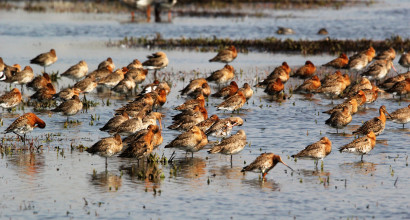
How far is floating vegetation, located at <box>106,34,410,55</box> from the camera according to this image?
43575mm

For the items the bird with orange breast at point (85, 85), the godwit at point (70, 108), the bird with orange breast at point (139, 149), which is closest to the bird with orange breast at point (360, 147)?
the bird with orange breast at point (139, 149)

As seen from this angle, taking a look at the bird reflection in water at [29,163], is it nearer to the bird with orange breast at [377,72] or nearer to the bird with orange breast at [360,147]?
the bird with orange breast at [360,147]

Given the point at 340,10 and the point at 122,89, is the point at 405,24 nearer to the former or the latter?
the point at 340,10

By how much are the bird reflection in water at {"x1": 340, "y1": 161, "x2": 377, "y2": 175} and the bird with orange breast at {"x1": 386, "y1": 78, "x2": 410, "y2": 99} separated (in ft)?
35.8

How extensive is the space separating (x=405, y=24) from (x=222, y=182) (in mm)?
46181

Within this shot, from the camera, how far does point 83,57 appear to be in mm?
40469

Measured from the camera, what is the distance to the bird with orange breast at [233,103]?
2519 cm

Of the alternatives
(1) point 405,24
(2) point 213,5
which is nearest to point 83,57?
(1) point 405,24

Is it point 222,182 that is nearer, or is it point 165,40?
point 222,182

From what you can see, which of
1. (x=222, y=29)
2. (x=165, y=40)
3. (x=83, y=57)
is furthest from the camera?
(x=222, y=29)

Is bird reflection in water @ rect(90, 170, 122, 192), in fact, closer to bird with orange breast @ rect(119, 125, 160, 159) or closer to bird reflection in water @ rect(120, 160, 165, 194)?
bird reflection in water @ rect(120, 160, 165, 194)

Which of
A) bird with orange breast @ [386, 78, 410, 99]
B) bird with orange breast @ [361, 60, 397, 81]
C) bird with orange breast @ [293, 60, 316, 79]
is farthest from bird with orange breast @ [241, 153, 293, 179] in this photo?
bird with orange breast @ [361, 60, 397, 81]

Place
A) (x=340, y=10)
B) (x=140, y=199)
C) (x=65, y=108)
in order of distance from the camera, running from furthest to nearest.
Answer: (x=340, y=10), (x=65, y=108), (x=140, y=199)

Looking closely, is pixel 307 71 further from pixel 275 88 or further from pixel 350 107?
pixel 350 107
